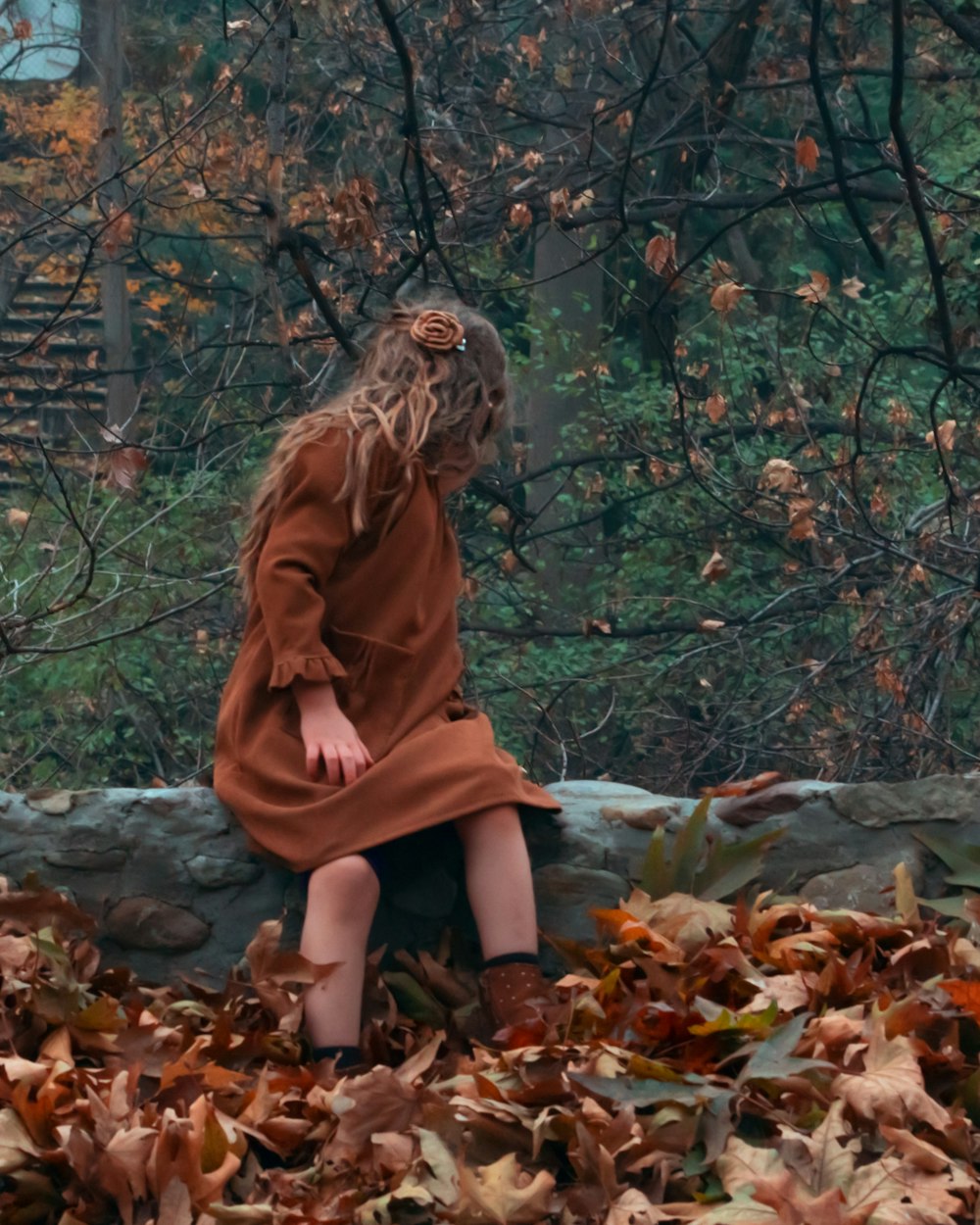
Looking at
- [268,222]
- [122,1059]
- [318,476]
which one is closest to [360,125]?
[268,222]

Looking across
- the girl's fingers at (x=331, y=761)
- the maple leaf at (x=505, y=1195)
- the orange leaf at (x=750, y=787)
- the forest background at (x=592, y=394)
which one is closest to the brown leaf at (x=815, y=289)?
the forest background at (x=592, y=394)

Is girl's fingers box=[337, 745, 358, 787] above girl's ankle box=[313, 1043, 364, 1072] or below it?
above

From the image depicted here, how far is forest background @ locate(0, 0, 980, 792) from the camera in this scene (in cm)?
520

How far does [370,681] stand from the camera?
284 cm

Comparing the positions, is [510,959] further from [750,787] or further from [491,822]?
[750,787]

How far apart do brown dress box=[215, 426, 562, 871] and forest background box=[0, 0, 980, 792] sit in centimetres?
125

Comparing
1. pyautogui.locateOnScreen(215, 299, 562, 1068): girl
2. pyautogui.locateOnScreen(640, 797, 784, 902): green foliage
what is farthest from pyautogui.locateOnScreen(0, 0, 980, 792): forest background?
pyautogui.locateOnScreen(640, 797, 784, 902): green foliage

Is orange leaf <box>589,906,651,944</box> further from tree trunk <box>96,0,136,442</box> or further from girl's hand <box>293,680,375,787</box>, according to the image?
tree trunk <box>96,0,136,442</box>

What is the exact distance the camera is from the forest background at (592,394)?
5.20m

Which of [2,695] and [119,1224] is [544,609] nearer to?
[2,695]

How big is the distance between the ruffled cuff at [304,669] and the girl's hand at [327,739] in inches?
1.4

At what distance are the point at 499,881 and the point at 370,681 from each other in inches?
17.1

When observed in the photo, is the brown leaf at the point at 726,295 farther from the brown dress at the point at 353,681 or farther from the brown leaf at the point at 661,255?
the brown dress at the point at 353,681

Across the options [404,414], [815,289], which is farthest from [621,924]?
[815,289]
